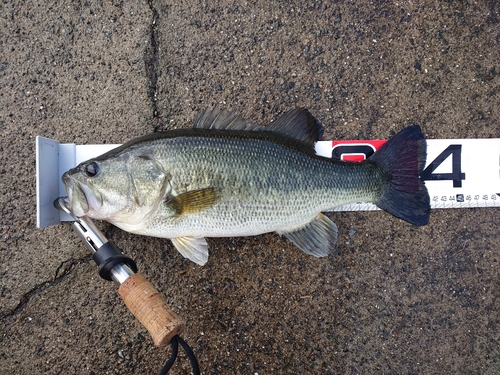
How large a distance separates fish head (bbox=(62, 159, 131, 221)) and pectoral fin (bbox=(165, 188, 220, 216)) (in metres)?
0.26

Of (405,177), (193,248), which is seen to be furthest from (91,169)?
(405,177)

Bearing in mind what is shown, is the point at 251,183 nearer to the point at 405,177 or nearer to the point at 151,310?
the point at 151,310

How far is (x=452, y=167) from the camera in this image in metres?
2.43

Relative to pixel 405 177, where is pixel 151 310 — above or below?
below

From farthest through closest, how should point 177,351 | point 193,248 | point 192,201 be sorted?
point 193,248, point 192,201, point 177,351

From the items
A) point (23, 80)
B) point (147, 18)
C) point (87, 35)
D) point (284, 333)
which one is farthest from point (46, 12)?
point (284, 333)

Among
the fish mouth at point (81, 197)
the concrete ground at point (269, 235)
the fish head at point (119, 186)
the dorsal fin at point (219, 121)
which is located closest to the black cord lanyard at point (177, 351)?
the concrete ground at point (269, 235)

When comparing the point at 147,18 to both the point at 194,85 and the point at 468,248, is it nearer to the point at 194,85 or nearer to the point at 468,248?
the point at 194,85

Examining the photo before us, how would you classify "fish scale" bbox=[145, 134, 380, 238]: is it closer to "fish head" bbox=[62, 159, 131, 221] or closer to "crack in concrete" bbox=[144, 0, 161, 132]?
"fish head" bbox=[62, 159, 131, 221]

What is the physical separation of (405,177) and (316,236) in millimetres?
654

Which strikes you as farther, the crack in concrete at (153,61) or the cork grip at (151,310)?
the crack in concrete at (153,61)

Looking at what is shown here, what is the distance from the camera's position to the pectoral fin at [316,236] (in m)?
2.21

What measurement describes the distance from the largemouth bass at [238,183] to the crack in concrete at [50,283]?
50 cm

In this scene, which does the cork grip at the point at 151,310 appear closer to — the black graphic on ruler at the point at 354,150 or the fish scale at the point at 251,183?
the fish scale at the point at 251,183
